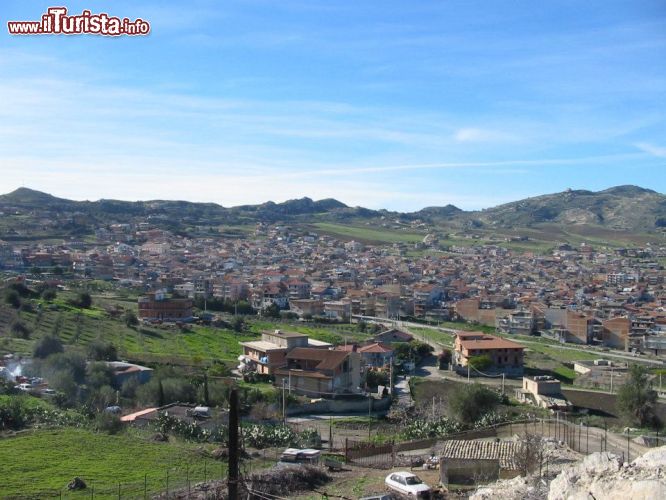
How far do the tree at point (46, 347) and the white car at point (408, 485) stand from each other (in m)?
16.9

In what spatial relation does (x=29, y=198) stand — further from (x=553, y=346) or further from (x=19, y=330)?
(x=553, y=346)

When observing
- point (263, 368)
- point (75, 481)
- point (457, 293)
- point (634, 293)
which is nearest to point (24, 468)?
point (75, 481)

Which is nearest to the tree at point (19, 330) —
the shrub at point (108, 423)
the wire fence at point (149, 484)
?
the shrub at point (108, 423)

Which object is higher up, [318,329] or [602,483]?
[602,483]

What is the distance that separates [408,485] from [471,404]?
888 centimetres

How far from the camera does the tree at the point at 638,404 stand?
22047 millimetres

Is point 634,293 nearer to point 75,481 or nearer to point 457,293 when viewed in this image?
point 457,293

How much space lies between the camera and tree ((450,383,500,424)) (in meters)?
20.9

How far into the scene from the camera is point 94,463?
48.6ft

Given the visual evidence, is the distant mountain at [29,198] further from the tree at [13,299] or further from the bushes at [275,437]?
the bushes at [275,437]

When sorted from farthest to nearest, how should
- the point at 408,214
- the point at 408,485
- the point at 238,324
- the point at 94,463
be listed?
the point at 408,214 → the point at 238,324 → the point at 94,463 → the point at 408,485

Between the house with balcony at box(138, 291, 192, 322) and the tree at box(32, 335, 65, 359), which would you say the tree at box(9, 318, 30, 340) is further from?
the house with balcony at box(138, 291, 192, 322)

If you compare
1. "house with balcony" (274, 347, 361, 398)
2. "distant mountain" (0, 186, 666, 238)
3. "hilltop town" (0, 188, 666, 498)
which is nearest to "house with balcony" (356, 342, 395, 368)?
"hilltop town" (0, 188, 666, 498)

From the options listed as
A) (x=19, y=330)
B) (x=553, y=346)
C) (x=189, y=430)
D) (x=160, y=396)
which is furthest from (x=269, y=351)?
(x=553, y=346)
